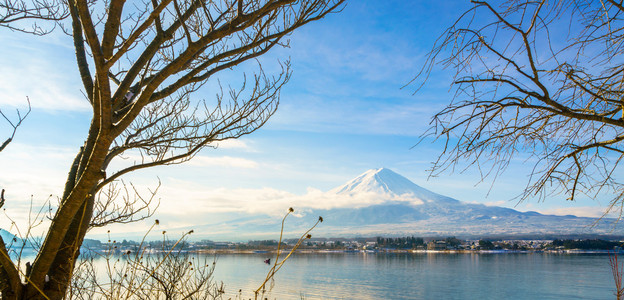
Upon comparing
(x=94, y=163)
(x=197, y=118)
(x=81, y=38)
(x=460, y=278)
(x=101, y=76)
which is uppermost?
(x=81, y=38)

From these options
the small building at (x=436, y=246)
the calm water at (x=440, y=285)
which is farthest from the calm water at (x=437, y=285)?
the small building at (x=436, y=246)

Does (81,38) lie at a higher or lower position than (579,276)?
higher

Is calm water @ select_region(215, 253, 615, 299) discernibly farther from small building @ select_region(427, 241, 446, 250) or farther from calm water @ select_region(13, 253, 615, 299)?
small building @ select_region(427, 241, 446, 250)

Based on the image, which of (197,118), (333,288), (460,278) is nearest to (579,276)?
(460,278)

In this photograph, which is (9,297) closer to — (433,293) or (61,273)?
(61,273)

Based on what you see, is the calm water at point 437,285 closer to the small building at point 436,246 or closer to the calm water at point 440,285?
the calm water at point 440,285

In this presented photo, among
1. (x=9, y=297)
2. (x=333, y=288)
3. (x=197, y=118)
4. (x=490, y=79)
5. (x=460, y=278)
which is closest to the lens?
(x=490, y=79)

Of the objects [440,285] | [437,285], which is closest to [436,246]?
[440,285]

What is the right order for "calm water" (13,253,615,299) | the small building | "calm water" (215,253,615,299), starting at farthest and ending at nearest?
the small building, "calm water" (215,253,615,299), "calm water" (13,253,615,299)

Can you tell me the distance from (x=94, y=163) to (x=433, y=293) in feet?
112

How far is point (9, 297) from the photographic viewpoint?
2.01 m

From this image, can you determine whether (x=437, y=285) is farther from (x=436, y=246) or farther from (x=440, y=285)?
(x=436, y=246)

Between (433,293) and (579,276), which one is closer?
(433,293)

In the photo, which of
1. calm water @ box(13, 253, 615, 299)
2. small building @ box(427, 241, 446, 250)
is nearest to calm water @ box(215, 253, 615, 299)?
calm water @ box(13, 253, 615, 299)
